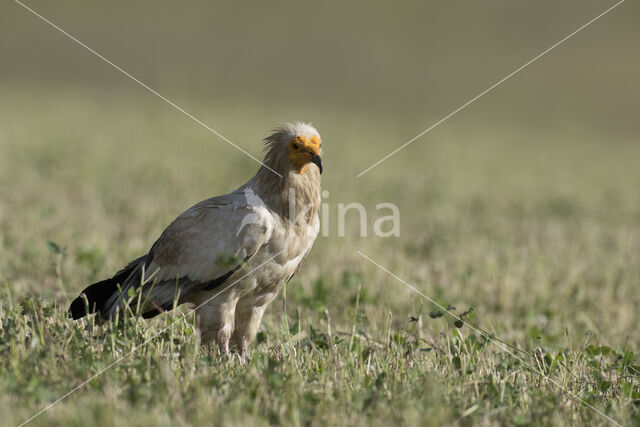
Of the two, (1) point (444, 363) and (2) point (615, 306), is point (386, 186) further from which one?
(1) point (444, 363)

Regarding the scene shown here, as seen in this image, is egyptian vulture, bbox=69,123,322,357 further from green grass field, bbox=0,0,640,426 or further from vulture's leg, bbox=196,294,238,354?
green grass field, bbox=0,0,640,426

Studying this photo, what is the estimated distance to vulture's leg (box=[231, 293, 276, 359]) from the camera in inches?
199

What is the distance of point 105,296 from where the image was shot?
5.19m

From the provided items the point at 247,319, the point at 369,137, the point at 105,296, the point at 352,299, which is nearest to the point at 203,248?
the point at 247,319

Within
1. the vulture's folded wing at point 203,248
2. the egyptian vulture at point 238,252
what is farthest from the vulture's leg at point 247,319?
the vulture's folded wing at point 203,248

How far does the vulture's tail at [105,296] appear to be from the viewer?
4922 mm

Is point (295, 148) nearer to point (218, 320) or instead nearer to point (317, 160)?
point (317, 160)

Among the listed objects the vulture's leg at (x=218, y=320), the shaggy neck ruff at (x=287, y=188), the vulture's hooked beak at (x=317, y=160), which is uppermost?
the vulture's hooked beak at (x=317, y=160)

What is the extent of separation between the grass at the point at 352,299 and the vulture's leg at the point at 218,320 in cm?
17

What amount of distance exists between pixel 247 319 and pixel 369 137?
59.3 feet

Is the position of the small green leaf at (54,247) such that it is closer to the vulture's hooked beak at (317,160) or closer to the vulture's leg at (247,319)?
the vulture's leg at (247,319)

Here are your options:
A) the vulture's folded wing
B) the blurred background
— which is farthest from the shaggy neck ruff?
the blurred background

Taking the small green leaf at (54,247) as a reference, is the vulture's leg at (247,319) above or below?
below

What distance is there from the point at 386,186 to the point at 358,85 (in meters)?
26.8
